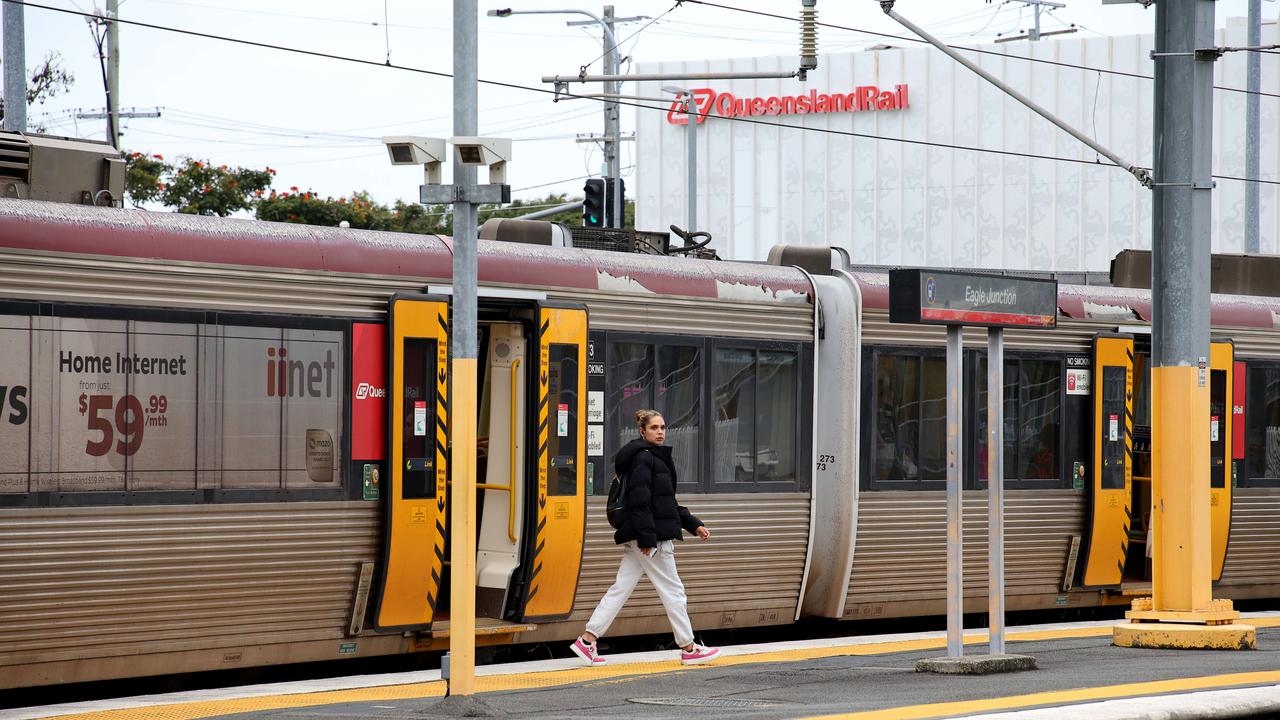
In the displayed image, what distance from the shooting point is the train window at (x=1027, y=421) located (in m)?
14.4

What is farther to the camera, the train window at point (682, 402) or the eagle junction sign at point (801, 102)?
the eagle junction sign at point (801, 102)

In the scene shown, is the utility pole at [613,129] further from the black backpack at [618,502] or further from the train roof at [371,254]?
the black backpack at [618,502]

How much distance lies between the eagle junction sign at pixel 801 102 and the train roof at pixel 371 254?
34.5 metres

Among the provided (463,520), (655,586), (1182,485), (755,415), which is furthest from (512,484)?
(1182,485)

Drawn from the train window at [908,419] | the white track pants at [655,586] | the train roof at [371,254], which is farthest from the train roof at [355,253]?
the white track pants at [655,586]

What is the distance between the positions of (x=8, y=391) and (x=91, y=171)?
1849mm

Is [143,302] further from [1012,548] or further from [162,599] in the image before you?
[1012,548]

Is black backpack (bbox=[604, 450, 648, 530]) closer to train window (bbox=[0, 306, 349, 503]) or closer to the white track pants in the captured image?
the white track pants

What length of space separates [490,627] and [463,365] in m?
3.20

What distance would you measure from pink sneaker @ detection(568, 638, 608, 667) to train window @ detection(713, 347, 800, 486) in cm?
202

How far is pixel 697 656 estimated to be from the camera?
1116cm

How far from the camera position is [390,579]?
1077 centimetres

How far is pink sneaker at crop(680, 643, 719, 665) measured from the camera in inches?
439

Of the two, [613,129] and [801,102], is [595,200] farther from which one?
[801,102]
